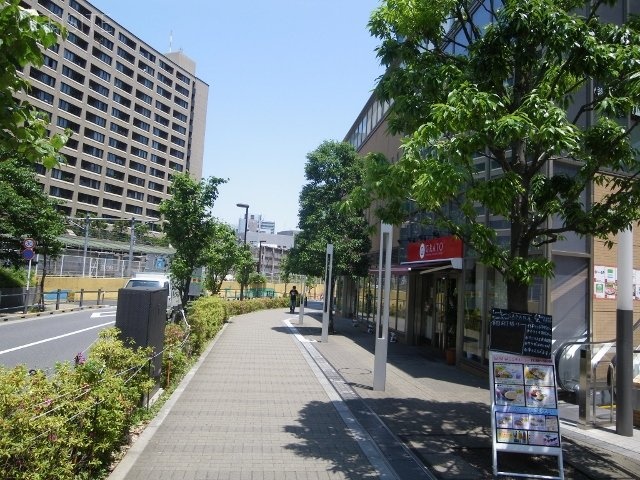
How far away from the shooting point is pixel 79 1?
67375mm

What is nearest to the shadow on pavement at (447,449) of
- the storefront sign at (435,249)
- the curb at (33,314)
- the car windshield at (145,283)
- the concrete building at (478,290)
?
the concrete building at (478,290)

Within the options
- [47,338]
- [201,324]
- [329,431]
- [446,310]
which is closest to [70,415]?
[329,431]

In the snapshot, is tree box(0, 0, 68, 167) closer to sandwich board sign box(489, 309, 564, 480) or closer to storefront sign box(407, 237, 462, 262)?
sandwich board sign box(489, 309, 564, 480)

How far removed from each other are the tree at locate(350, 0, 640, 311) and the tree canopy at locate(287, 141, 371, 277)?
13647 mm

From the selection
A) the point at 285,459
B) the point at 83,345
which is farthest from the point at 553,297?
the point at 83,345

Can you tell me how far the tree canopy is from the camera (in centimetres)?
2114

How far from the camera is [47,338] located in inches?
650

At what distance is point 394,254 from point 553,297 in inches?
377

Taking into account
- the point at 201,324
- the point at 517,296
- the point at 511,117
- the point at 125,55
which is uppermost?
the point at 125,55

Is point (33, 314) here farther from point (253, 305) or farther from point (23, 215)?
point (253, 305)

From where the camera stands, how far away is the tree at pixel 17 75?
353cm

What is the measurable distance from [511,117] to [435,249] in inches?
407

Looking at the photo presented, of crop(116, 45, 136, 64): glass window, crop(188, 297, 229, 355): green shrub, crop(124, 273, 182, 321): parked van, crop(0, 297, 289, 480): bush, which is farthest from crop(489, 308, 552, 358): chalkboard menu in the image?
crop(116, 45, 136, 64): glass window

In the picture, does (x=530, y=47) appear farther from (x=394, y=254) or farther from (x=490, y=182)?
(x=394, y=254)
